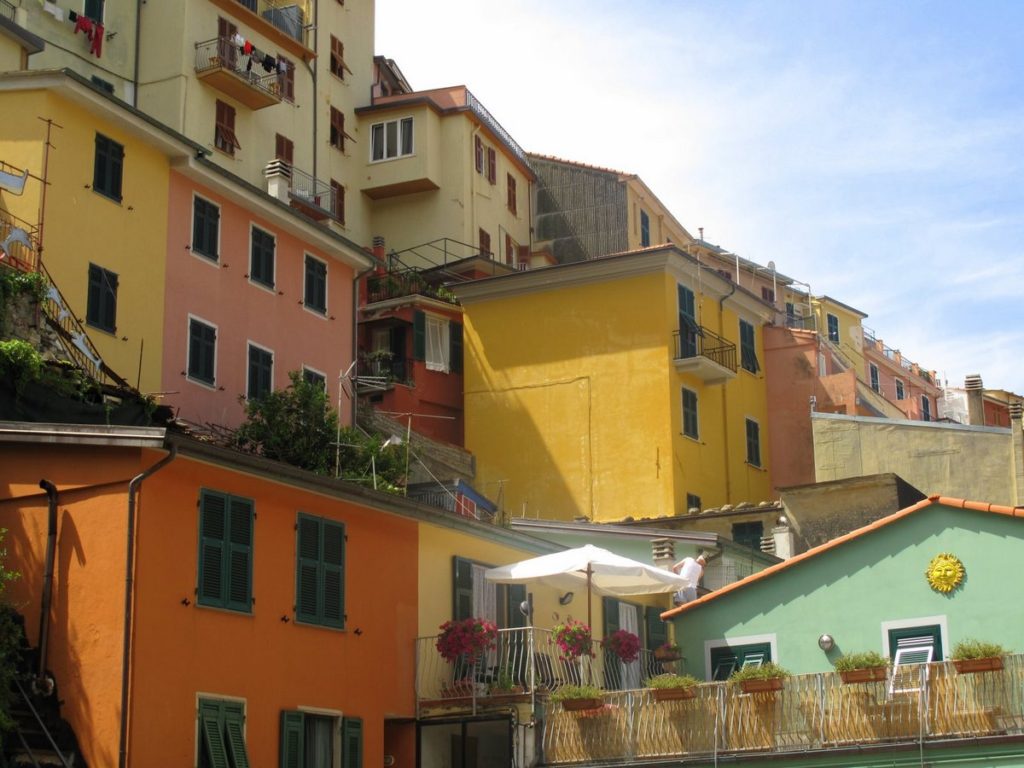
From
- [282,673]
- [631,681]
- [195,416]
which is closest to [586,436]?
[195,416]

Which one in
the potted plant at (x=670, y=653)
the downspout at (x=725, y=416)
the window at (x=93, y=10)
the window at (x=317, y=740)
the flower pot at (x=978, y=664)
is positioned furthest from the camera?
the downspout at (x=725, y=416)

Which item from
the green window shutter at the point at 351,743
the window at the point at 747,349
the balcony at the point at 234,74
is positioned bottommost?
the green window shutter at the point at 351,743

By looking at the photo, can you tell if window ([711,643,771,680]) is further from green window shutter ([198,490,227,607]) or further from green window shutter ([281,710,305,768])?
green window shutter ([198,490,227,607])

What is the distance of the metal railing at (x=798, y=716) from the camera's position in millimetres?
19375

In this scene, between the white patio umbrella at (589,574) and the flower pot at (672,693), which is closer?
the flower pot at (672,693)

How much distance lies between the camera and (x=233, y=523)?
20.3m

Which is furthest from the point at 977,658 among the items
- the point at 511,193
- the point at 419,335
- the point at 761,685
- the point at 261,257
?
the point at 511,193

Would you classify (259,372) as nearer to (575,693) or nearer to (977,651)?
(575,693)

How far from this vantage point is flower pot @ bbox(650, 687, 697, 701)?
21.5 m

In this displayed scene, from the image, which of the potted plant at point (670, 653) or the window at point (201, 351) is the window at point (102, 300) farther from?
the potted plant at point (670, 653)

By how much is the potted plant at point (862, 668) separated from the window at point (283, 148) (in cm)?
2919


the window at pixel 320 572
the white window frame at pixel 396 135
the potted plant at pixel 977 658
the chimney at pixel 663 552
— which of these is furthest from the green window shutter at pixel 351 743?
the white window frame at pixel 396 135

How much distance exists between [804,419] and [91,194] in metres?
24.8

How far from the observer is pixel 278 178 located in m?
41.0
